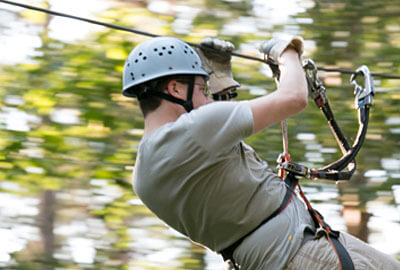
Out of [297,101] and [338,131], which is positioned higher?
[297,101]

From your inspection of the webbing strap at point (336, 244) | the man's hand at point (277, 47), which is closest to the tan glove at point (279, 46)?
the man's hand at point (277, 47)

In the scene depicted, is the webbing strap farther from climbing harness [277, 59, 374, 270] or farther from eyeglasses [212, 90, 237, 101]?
eyeglasses [212, 90, 237, 101]

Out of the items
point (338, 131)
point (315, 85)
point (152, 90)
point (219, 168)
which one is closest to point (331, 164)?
point (338, 131)

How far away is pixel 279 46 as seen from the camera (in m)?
2.09

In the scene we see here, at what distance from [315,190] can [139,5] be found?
204 cm

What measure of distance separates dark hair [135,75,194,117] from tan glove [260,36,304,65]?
315 mm

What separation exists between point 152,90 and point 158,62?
10 cm

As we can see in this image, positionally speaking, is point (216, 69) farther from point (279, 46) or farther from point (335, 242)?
point (335, 242)

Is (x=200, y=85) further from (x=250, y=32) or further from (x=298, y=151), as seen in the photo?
(x=250, y=32)

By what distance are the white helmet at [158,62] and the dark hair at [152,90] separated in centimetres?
3

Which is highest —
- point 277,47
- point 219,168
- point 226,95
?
point 277,47

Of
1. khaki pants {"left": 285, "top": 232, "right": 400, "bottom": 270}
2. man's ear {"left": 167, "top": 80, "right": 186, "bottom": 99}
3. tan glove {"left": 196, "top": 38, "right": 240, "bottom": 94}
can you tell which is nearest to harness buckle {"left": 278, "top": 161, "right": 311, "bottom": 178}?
khaki pants {"left": 285, "top": 232, "right": 400, "bottom": 270}

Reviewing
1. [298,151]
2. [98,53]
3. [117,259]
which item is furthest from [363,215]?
[98,53]

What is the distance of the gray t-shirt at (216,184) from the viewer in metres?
1.83
